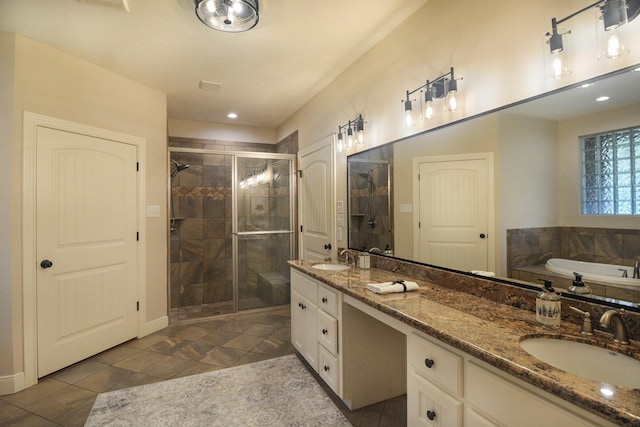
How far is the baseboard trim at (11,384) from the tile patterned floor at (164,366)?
1.8 inches

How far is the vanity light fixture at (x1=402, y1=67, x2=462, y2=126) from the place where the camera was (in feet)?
5.77

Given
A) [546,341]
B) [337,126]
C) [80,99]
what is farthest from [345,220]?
[80,99]

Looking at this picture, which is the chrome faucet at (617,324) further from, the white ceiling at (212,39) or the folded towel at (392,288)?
the white ceiling at (212,39)

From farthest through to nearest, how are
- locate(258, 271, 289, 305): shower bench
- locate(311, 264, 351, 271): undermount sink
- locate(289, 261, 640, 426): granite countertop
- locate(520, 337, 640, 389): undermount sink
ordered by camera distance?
locate(258, 271, 289, 305): shower bench, locate(311, 264, 351, 271): undermount sink, locate(520, 337, 640, 389): undermount sink, locate(289, 261, 640, 426): granite countertop

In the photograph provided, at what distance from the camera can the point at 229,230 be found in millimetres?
4277

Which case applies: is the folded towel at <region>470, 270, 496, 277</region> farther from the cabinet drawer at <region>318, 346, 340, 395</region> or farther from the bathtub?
the cabinet drawer at <region>318, 346, 340, 395</region>

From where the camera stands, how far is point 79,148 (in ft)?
8.64

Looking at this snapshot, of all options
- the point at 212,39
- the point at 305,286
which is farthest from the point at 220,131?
the point at 305,286

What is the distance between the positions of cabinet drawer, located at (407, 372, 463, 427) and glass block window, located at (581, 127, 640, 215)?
92 centimetres

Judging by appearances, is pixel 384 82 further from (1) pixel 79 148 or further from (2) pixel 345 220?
(1) pixel 79 148

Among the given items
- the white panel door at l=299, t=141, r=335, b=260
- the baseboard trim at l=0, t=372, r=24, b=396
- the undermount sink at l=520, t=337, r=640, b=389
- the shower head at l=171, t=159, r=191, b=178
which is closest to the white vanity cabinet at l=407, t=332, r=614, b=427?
the undermount sink at l=520, t=337, r=640, b=389

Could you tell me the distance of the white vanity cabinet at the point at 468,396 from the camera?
823 mm

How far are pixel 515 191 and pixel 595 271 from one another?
1.50ft

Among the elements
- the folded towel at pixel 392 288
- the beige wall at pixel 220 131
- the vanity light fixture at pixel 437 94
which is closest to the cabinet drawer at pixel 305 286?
the folded towel at pixel 392 288
